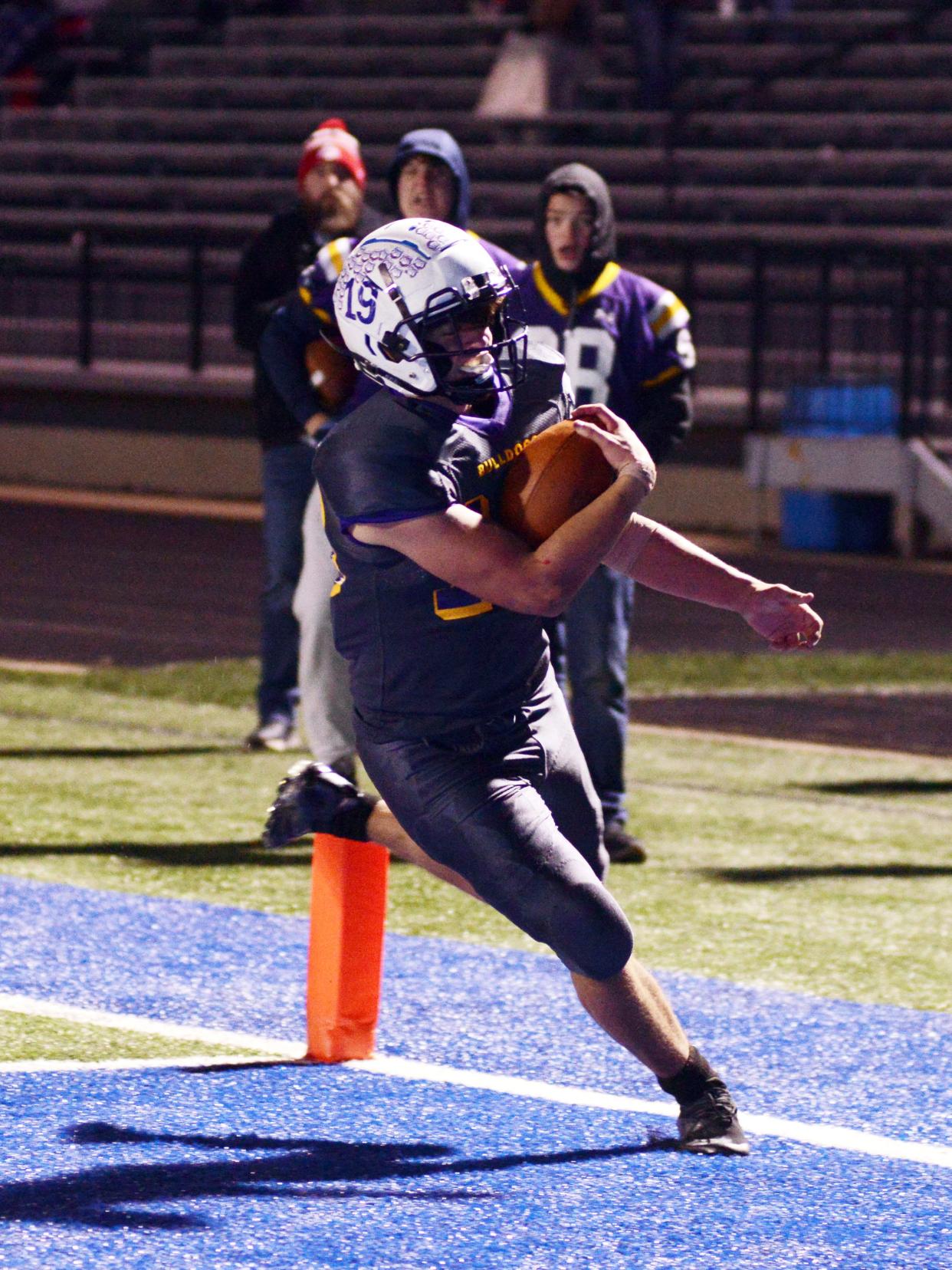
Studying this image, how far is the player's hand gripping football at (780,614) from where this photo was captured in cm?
483

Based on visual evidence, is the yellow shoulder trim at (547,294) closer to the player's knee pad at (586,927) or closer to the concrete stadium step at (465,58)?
the player's knee pad at (586,927)

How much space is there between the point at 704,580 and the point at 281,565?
180 inches

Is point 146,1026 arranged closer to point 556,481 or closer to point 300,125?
point 556,481

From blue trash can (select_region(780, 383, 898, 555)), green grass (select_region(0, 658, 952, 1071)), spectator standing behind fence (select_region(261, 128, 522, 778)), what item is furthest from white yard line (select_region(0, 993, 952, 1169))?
blue trash can (select_region(780, 383, 898, 555))

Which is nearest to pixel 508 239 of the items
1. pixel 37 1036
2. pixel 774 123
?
pixel 774 123

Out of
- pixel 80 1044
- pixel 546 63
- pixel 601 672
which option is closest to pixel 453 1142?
pixel 80 1044

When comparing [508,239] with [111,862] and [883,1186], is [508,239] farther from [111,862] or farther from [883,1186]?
[883,1186]

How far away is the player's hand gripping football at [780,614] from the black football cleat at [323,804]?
96cm

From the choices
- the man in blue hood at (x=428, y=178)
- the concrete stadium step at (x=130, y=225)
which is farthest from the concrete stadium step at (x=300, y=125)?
the man in blue hood at (x=428, y=178)

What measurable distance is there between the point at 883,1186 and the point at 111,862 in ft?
11.6

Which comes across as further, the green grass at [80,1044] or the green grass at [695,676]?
the green grass at [695,676]

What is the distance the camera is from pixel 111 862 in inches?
298

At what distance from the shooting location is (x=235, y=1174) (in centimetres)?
463

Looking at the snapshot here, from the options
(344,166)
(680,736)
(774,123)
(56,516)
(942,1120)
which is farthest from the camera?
(774,123)
